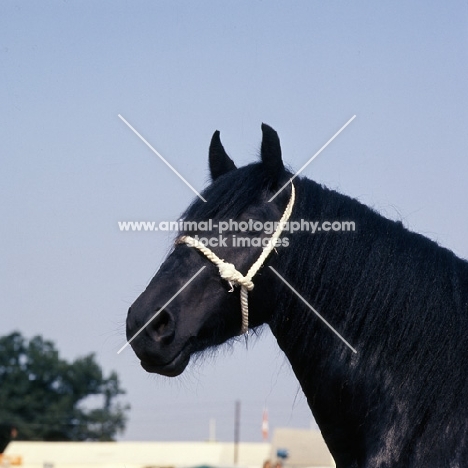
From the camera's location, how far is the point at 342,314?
4.10 m

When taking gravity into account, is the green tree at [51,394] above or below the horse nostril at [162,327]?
below

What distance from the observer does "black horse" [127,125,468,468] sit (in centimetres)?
382

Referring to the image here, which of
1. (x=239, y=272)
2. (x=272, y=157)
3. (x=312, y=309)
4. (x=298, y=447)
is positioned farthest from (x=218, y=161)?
(x=298, y=447)

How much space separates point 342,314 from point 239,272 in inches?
23.8

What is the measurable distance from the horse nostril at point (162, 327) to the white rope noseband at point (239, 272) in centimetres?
38

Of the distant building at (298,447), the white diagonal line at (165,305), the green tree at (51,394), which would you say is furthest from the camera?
the green tree at (51,394)

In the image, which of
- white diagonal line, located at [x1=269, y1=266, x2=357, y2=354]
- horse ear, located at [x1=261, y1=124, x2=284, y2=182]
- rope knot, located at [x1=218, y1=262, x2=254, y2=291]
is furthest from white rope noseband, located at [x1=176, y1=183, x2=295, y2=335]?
horse ear, located at [x1=261, y1=124, x2=284, y2=182]

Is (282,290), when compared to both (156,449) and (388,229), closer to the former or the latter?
(388,229)

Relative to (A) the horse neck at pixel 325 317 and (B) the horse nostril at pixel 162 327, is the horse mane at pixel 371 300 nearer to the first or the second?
(A) the horse neck at pixel 325 317

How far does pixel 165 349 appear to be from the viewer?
3.87 meters

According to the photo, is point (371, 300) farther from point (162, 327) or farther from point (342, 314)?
point (162, 327)

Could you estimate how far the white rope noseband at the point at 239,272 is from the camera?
4035mm

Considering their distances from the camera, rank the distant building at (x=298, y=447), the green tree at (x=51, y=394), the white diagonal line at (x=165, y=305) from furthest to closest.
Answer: the green tree at (x=51, y=394)
the distant building at (x=298, y=447)
the white diagonal line at (x=165, y=305)

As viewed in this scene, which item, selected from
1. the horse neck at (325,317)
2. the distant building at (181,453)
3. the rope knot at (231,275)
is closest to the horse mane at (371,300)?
the horse neck at (325,317)
